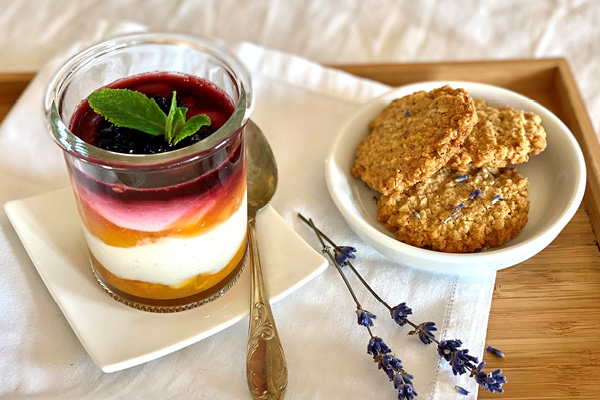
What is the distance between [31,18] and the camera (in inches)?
91.3

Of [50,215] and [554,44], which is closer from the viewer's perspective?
[50,215]

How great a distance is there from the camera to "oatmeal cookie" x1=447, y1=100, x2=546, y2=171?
132 cm

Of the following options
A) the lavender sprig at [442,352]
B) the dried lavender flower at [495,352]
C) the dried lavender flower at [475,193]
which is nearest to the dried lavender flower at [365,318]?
the lavender sprig at [442,352]

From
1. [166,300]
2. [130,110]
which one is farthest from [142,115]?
A: [166,300]

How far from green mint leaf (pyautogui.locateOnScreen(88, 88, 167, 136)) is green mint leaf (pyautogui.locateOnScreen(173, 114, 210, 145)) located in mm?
33

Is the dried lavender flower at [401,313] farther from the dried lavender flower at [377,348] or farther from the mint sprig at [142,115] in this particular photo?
the mint sprig at [142,115]

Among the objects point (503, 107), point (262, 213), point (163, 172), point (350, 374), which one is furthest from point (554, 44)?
point (163, 172)

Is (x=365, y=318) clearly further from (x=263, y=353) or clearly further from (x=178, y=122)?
(x=178, y=122)

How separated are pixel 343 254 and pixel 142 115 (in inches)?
19.9

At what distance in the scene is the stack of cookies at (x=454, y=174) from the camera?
1304mm

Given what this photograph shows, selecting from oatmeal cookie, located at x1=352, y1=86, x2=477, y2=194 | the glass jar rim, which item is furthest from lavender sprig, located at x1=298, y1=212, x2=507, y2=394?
the glass jar rim

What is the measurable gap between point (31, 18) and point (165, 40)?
125cm

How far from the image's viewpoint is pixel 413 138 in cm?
136

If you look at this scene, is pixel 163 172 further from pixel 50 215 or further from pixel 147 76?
pixel 50 215
